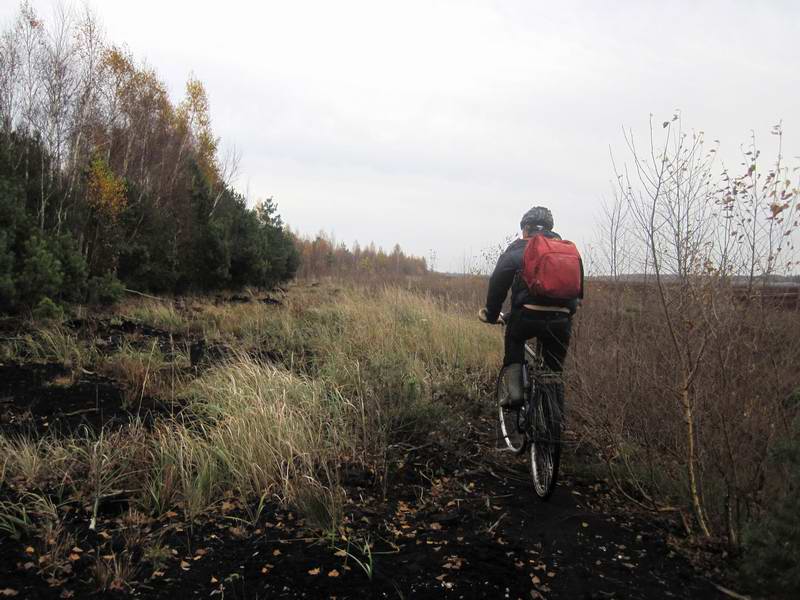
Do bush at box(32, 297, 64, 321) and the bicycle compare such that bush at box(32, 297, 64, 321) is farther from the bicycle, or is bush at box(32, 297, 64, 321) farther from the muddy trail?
the bicycle

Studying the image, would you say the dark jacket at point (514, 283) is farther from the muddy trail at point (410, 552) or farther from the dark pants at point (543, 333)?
the muddy trail at point (410, 552)

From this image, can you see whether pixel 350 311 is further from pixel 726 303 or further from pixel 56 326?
pixel 726 303

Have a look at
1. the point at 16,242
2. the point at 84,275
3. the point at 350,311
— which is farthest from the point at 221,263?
the point at 350,311

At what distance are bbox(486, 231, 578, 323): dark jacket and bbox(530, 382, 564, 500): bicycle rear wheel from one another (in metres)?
0.50

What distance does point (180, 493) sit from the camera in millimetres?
3492

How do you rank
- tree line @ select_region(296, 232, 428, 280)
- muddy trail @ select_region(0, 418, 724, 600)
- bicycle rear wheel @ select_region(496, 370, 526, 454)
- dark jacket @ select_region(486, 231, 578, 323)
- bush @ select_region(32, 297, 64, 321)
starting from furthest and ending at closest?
tree line @ select_region(296, 232, 428, 280) → bush @ select_region(32, 297, 64, 321) → bicycle rear wheel @ select_region(496, 370, 526, 454) → dark jacket @ select_region(486, 231, 578, 323) → muddy trail @ select_region(0, 418, 724, 600)

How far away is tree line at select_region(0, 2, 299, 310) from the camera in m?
9.77

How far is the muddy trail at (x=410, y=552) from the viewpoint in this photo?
2635 millimetres

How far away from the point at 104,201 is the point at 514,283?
1179 centimetres

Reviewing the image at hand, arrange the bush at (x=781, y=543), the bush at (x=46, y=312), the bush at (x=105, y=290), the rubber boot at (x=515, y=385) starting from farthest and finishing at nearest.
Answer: the bush at (x=105, y=290), the bush at (x=46, y=312), the rubber boot at (x=515, y=385), the bush at (x=781, y=543)

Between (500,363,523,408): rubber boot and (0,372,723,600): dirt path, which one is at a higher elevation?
(500,363,523,408): rubber boot

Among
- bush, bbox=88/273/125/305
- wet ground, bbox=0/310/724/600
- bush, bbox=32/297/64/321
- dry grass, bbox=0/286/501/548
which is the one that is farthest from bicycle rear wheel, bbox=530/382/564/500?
bush, bbox=88/273/125/305

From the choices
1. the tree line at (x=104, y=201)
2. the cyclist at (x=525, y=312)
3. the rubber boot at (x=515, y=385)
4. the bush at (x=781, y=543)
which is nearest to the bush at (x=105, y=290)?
the tree line at (x=104, y=201)

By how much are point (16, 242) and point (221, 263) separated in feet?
21.2
